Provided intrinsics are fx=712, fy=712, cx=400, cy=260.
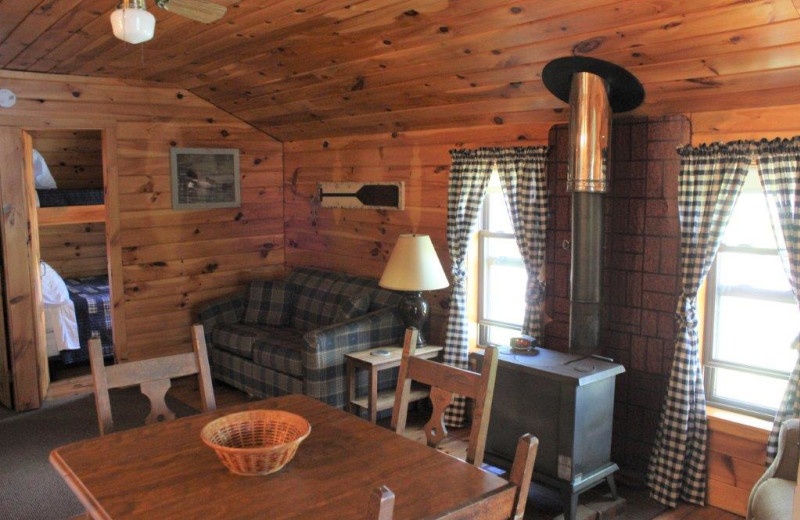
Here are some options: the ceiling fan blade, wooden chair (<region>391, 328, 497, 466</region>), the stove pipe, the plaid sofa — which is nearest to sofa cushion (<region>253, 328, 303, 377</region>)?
the plaid sofa

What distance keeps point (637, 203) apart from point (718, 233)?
0.44 m

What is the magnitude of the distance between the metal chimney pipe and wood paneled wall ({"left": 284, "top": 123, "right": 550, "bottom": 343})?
0.67m

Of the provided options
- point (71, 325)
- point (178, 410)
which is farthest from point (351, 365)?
point (71, 325)

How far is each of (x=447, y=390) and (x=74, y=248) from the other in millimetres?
5686

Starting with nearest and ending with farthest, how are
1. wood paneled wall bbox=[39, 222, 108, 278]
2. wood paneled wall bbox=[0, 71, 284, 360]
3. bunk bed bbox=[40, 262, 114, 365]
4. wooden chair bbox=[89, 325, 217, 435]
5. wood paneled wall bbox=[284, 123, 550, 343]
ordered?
wooden chair bbox=[89, 325, 217, 435], wood paneled wall bbox=[284, 123, 550, 343], wood paneled wall bbox=[0, 71, 284, 360], bunk bed bbox=[40, 262, 114, 365], wood paneled wall bbox=[39, 222, 108, 278]

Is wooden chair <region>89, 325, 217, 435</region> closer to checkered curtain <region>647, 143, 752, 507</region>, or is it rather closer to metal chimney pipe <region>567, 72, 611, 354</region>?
metal chimney pipe <region>567, 72, 611, 354</region>

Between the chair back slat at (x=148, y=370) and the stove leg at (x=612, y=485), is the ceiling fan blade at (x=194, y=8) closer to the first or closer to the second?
the chair back slat at (x=148, y=370)

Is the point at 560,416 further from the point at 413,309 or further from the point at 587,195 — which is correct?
the point at 413,309

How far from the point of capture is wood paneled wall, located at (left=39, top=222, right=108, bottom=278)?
→ 673cm

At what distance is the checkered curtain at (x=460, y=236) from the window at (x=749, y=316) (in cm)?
145

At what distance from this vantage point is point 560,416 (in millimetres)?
3227

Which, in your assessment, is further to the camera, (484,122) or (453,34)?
(484,122)

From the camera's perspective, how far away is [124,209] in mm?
5301

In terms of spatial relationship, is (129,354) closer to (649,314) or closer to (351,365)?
(351,365)
